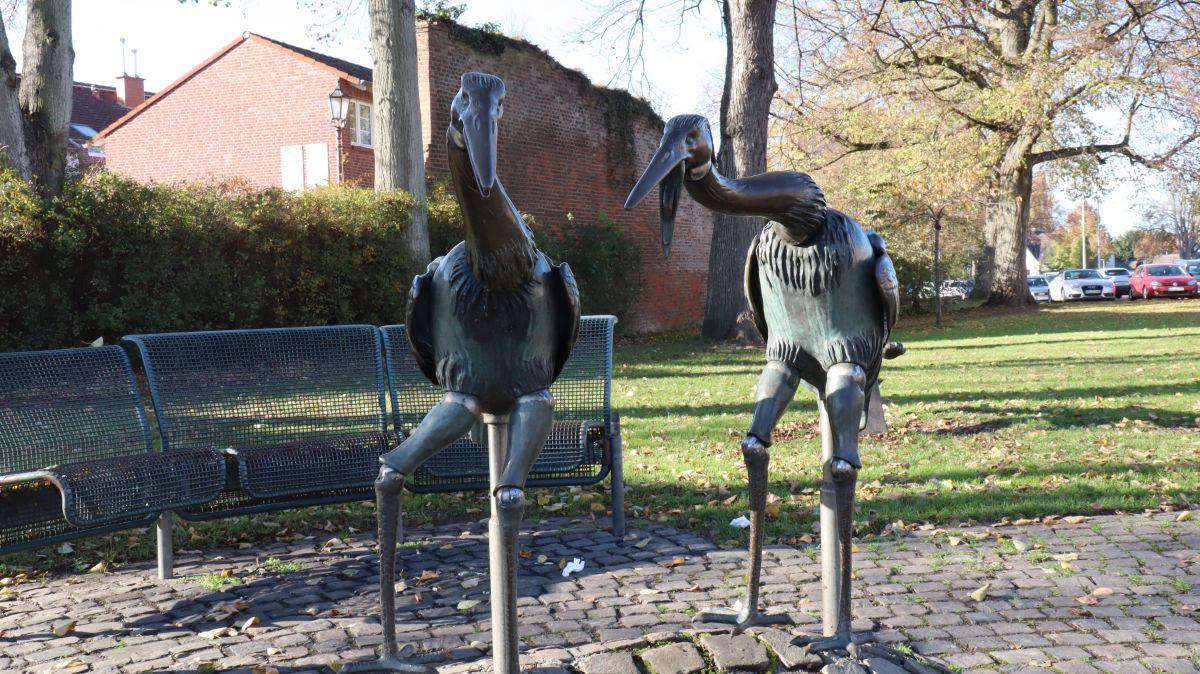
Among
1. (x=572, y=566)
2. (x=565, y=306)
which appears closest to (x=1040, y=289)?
(x=572, y=566)

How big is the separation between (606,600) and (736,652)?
0.90 m

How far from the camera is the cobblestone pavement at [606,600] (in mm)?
3520

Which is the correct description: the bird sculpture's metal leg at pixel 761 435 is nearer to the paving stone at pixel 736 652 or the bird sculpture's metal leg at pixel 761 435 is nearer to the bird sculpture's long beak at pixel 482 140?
the paving stone at pixel 736 652

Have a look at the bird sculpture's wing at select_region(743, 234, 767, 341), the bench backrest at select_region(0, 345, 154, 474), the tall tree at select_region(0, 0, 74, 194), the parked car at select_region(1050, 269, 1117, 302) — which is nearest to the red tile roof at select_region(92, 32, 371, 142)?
the tall tree at select_region(0, 0, 74, 194)

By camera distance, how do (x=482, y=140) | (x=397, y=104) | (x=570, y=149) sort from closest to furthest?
(x=482, y=140) < (x=397, y=104) < (x=570, y=149)

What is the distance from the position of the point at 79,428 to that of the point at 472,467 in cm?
185

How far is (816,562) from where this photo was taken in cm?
457

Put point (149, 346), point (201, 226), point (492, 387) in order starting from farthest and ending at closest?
point (201, 226), point (149, 346), point (492, 387)

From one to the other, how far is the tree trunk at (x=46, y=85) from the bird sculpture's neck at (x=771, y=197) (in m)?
11.4

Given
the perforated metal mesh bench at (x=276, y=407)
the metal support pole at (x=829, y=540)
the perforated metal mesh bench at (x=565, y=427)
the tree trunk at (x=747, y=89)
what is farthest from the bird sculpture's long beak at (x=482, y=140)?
the tree trunk at (x=747, y=89)

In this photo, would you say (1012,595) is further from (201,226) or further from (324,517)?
(201,226)

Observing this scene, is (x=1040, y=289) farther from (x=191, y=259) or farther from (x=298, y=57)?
(x=191, y=259)

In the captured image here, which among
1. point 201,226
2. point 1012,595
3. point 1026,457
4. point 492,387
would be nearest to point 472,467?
point 492,387

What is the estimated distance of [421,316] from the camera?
2998mm
